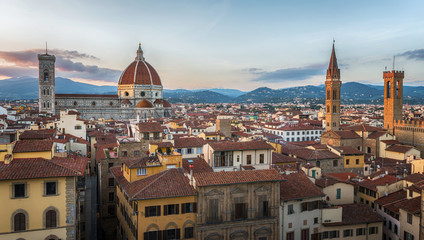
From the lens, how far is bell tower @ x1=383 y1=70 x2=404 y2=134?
7606cm

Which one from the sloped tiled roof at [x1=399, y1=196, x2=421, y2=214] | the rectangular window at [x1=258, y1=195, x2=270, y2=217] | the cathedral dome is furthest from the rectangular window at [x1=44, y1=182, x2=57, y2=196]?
the cathedral dome

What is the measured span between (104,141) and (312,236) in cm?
3238

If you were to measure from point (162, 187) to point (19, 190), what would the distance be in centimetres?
776

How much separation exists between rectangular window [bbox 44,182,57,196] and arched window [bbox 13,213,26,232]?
1672mm

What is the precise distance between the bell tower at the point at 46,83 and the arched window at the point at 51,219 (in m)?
106

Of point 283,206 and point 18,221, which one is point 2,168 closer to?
point 18,221

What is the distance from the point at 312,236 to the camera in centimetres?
2425

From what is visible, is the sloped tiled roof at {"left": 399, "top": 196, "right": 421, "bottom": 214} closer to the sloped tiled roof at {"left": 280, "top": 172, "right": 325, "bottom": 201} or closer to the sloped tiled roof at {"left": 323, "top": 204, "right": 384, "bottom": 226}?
the sloped tiled roof at {"left": 323, "top": 204, "right": 384, "bottom": 226}

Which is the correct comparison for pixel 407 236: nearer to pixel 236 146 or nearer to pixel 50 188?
pixel 236 146

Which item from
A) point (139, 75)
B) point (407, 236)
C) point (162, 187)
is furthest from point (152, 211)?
point (139, 75)

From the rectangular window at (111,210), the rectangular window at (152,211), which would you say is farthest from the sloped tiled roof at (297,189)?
the rectangular window at (111,210)

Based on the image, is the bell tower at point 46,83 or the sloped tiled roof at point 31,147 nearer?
the sloped tiled roof at point 31,147

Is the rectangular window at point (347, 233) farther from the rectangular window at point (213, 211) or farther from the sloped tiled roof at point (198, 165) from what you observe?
the sloped tiled roof at point (198, 165)

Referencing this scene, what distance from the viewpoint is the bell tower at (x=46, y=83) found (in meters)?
116
